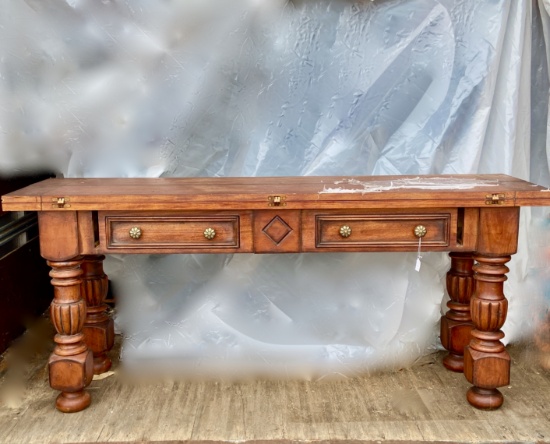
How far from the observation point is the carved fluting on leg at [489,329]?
7.35 ft

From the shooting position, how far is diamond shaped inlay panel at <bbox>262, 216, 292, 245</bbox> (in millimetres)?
2182

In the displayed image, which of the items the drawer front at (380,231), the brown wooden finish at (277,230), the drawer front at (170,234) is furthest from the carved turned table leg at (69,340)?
the drawer front at (380,231)

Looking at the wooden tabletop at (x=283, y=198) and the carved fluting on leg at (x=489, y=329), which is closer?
the wooden tabletop at (x=283, y=198)

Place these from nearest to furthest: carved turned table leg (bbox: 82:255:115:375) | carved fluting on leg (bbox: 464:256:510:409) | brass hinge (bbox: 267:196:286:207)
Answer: brass hinge (bbox: 267:196:286:207), carved fluting on leg (bbox: 464:256:510:409), carved turned table leg (bbox: 82:255:115:375)

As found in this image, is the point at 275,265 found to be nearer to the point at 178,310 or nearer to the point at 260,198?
the point at 178,310

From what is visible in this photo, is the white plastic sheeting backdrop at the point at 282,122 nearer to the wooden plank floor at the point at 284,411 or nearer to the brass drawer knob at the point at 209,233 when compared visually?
the wooden plank floor at the point at 284,411

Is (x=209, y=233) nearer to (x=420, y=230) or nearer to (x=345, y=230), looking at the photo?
(x=345, y=230)

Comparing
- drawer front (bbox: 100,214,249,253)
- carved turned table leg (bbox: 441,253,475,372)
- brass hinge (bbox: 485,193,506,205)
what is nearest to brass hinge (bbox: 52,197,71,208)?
drawer front (bbox: 100,214,249,253)

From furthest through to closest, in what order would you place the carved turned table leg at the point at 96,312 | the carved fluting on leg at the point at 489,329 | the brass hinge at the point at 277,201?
1. the carved turned table leg at the point at 96,312
2. the carved fluting on leg at the point at 489,329
3. the brass hinge at the point at 277,201

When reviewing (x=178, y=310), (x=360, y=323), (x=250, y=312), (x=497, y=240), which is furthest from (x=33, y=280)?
(x=497, y=240)

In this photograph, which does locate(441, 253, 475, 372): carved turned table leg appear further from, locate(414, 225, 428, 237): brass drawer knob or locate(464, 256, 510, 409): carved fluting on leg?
locate(414, 225, 428, 237): brass drawer knob

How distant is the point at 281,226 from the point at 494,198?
67 centimetres

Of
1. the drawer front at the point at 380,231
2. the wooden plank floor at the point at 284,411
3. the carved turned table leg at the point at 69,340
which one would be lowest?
the wooden plank floor at the point at 284,411

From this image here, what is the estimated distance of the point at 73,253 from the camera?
7.19 ft
